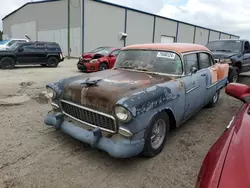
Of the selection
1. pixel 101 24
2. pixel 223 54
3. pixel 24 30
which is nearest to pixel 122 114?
pixel 223 54

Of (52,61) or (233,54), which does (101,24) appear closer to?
(52,61)

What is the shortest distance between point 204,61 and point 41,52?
11.5 metres

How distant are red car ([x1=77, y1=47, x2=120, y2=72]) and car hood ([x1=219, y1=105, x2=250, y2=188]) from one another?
33.0 ft

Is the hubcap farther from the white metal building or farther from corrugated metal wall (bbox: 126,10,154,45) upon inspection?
corrugated metal wall (bbox: 126,10,154,45)

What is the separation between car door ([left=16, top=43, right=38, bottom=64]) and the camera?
43.1 feet

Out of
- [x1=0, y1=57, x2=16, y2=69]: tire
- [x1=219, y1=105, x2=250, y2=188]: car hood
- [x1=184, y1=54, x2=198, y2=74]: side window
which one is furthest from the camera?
[x1=0, y1=57, x2=16, y2=69]: tire

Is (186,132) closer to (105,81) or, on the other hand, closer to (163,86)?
(163,86)

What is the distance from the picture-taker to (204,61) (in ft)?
16.9

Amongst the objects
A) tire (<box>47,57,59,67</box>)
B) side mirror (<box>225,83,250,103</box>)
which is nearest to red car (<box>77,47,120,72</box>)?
tire (<box>47,57,59,67</box>)

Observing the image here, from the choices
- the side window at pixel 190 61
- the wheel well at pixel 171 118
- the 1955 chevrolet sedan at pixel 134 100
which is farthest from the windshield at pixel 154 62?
the wheel well at pixel 171 118

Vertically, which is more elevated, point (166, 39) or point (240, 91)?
point (166, 39)

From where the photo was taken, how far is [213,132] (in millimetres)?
4402

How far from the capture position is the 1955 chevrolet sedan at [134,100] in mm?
2902

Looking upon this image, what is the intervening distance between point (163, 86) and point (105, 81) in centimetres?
93
